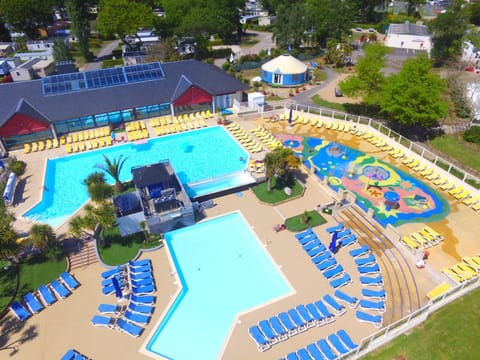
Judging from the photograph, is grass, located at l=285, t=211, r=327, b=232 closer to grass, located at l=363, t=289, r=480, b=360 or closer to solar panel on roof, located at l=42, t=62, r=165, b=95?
grass, located at l=363, t=289, r=480, b=360

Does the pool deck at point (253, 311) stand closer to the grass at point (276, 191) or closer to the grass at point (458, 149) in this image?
the grass at point (276, 191)

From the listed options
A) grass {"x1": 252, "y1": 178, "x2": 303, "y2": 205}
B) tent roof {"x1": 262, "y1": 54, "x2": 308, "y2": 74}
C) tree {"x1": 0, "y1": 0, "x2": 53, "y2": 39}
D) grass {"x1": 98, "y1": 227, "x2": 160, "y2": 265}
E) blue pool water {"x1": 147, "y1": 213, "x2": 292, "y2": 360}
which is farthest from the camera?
tree {"x1": 0, "y1": 0, "x2": 53, "y2": 39}

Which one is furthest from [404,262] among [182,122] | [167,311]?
[182,122]

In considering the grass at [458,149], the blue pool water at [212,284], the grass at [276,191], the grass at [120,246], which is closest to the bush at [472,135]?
the grass at [458,149]

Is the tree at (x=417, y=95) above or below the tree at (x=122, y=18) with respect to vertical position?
below

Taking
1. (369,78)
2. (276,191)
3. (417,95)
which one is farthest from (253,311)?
(369,78)

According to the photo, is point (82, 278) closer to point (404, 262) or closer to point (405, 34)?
point (404, 262)

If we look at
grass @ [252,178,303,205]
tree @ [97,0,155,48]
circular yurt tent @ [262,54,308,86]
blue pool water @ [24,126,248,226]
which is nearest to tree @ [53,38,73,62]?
tree @ [97,0,155,48]
